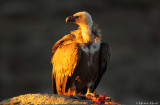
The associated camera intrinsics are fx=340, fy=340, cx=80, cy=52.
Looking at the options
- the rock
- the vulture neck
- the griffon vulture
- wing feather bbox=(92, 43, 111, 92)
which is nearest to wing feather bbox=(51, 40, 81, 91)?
the griffon vulture

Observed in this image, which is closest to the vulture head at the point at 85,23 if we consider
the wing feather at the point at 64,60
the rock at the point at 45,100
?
the wing feather at the point at 64,60

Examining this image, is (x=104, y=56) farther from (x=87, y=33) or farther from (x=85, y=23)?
(x=85, y=23)

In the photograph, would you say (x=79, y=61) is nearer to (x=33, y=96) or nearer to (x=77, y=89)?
(x=77, y=89)

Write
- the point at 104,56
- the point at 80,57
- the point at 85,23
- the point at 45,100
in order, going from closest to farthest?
1. the point at 45,100
2. the point at 80,57
3. the point at 85,23
4. the point at 104,56

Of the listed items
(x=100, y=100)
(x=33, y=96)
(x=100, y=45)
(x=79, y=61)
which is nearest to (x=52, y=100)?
(x=33, y=96)

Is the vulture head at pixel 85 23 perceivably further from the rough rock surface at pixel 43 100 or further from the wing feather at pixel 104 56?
the rough rock surface at pixel 43 100

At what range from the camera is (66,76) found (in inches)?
236

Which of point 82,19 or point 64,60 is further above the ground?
point 82,19

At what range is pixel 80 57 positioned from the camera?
5789mm

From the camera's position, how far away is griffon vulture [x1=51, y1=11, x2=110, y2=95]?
5883mm

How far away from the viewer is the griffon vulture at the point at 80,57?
5883 millimetres

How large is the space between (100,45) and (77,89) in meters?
0.92

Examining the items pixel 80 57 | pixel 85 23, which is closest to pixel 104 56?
pixel 80 57

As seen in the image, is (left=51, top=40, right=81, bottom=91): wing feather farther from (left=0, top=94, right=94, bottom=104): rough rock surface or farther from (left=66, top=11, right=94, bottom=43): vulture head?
(left=0, top=94, right=94, bottom=104): rough rock surface
